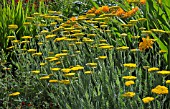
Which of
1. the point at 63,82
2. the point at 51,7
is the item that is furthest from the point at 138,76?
the point at 51,7

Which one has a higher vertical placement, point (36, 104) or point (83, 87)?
point (83, 87)

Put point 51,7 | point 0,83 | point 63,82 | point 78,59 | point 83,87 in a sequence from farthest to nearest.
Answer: point 51,7 < point 0,83 < point 78,59 < point 83,87 < point 63,82

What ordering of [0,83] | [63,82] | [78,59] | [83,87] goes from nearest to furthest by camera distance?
1. [63,82]
2. [83,87]
3. [78,59]
4. [0,83]

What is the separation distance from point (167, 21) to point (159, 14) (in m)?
0.13

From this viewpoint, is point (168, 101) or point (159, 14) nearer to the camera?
point (168, 101)

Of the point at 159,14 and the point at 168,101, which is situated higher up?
the point at 159,14

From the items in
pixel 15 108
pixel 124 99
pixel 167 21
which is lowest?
pixel 15 108

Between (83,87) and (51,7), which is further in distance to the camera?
(51,7)

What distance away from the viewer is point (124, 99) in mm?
3520

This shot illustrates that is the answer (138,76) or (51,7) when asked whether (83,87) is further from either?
(51,7)

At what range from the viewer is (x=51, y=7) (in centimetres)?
→ 717

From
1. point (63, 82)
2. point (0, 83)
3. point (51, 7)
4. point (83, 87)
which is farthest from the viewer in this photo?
point (51, 7)

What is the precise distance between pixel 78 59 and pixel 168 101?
870mm

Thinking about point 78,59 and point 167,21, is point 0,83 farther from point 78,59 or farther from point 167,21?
point 167,21
